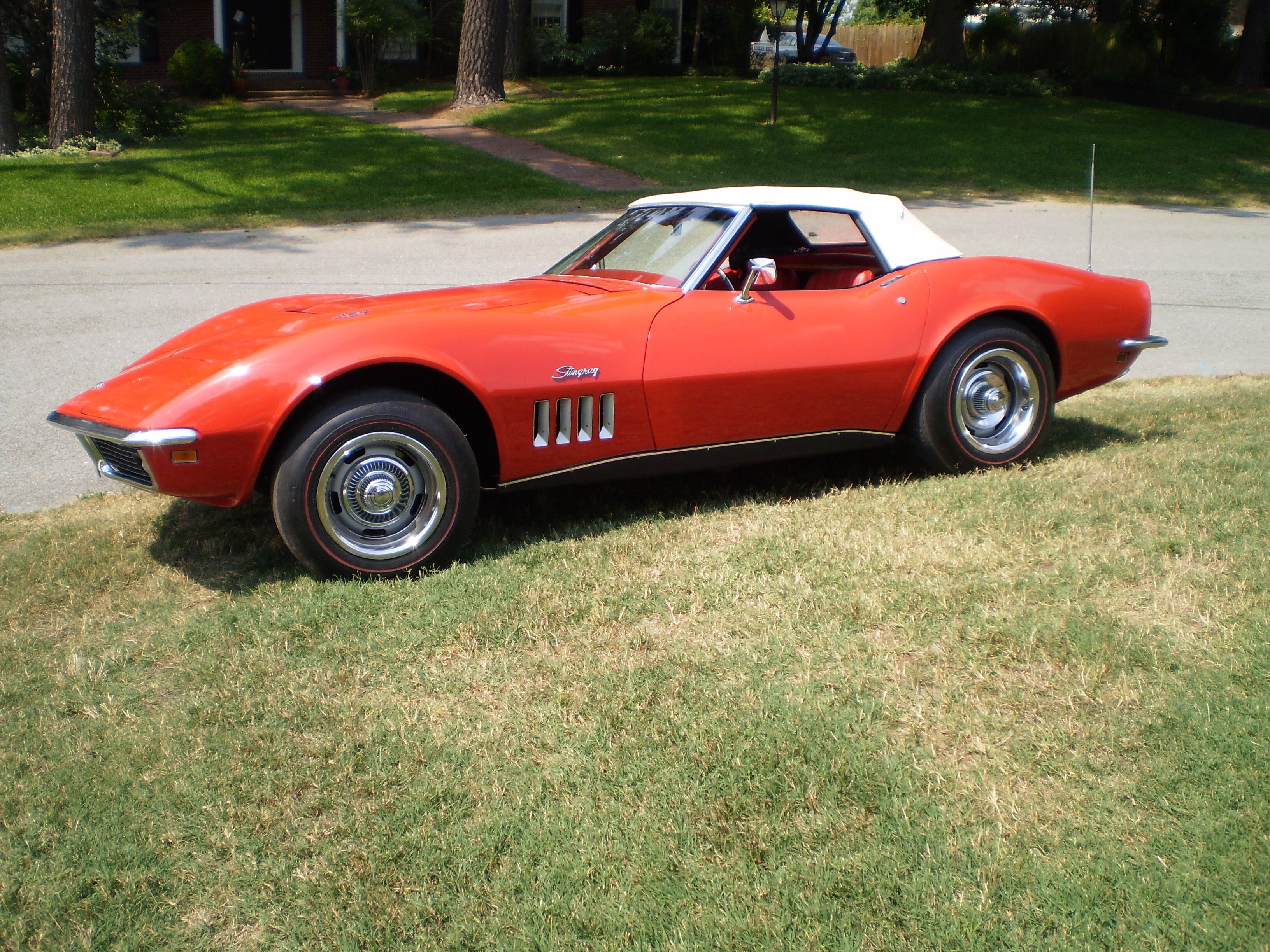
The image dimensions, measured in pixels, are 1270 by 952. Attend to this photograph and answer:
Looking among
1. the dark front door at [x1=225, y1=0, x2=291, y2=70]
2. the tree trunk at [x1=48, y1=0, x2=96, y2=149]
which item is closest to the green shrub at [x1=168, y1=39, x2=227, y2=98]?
the dark front door at [x1=225, y1=0, x2=291, y2=70]

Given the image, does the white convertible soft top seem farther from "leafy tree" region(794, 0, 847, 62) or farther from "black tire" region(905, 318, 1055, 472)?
"leafy tree" region(794, 0, 847, 62)

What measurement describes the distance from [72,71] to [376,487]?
1585 cm

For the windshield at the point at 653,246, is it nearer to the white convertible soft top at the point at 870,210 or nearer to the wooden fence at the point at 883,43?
the white convertible soft top at the point at 870,210

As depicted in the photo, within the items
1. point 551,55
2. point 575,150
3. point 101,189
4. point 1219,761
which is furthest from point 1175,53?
point 1219,761

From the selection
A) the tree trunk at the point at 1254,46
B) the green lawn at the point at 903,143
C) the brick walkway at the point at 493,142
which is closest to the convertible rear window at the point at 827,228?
the brick walkway at the point at 493,142

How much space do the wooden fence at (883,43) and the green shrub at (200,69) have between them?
26.7m

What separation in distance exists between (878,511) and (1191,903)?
7.65ft

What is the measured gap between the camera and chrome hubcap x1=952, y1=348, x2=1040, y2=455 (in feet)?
16.6

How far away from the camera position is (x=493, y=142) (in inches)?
745

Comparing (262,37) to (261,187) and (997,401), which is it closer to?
(261,187)

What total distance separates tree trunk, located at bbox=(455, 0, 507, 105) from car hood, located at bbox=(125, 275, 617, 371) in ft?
54.7

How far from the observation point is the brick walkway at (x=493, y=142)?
16.2 meters

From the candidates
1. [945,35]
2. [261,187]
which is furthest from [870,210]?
[945,35]

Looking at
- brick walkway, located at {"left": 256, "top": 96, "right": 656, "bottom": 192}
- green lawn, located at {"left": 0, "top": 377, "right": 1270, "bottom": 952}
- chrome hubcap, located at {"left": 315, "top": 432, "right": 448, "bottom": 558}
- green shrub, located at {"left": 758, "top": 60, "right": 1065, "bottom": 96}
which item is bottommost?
green lawn, located at {"left": 0, "top": 377, "right": 1270, "bottom": 952}
